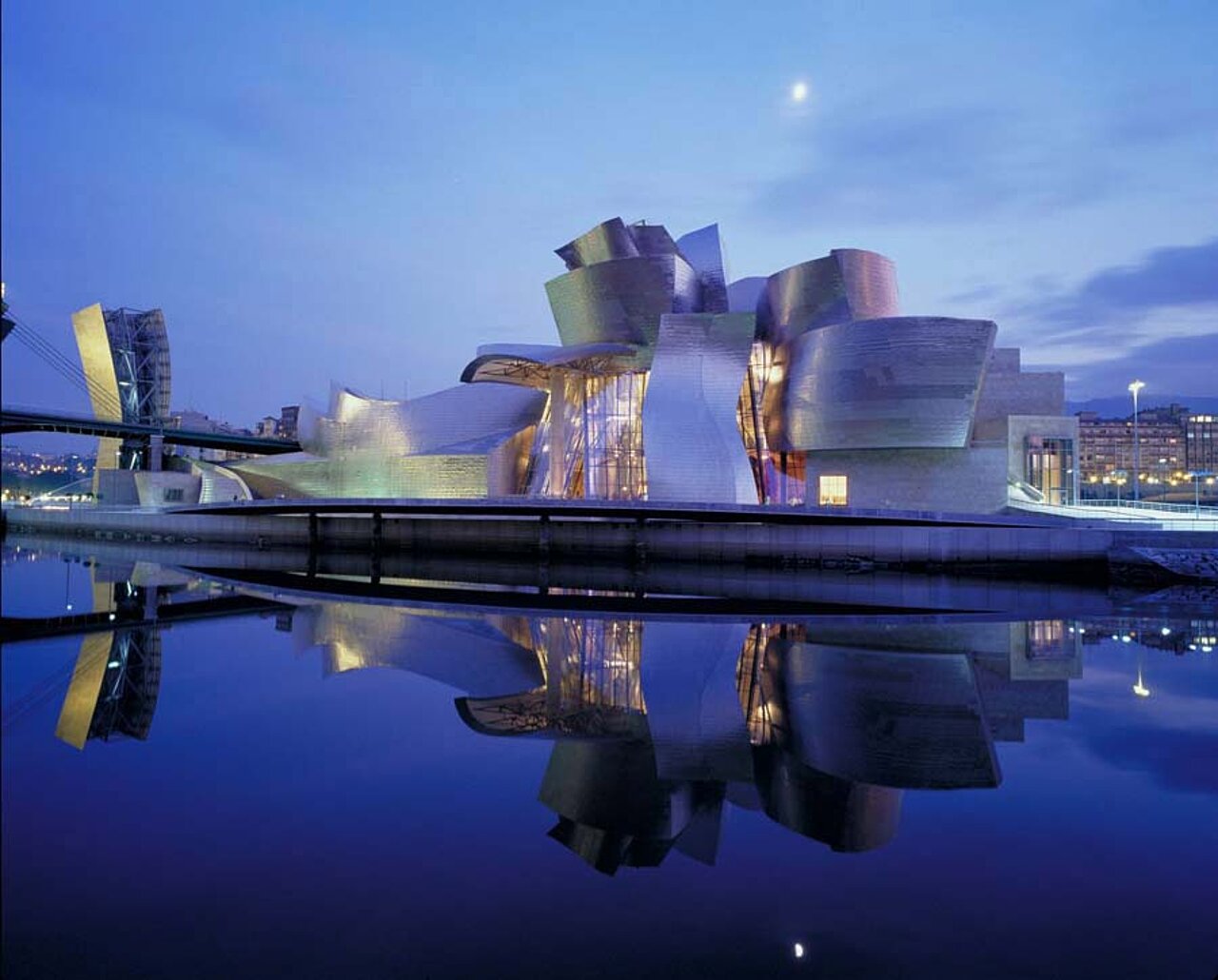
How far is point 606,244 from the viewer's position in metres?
32.0

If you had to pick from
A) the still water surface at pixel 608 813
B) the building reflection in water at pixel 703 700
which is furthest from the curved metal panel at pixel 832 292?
the still water surface at pixel 608 813

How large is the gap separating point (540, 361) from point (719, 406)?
→ 6.18m

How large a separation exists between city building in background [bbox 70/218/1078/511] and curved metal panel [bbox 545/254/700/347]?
0.07 m

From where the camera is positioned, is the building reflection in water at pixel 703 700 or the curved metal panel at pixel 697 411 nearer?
the building reflection in water at pixel 703 700

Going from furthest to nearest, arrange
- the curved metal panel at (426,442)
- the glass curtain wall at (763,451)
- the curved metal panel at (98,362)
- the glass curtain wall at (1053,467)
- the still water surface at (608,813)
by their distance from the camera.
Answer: the curved metal panel at (98,362), the curved metal panel at (426,442), the glass curtain wall at (1053,467), the glass curtain wall at (763,451), the still water surface at (608,813)

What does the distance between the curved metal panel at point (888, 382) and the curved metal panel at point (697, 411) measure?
351 cm

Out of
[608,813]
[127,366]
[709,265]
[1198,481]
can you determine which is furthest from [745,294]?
[127,366]

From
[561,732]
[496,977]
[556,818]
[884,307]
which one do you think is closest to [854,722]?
[561,732]

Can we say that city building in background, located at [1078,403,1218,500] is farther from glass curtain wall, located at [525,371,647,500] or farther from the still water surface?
the still water surface

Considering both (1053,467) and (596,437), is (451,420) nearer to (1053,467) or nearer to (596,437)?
(596,437)

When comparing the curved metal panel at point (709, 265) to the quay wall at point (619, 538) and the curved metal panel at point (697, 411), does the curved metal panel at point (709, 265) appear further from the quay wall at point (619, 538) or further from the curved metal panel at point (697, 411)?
the quay wall at point (619, 538)

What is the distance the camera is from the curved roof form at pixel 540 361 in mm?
29500

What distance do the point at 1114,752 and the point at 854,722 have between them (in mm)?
2116

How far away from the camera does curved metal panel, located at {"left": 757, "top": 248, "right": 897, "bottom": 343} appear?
3030 centimetres
